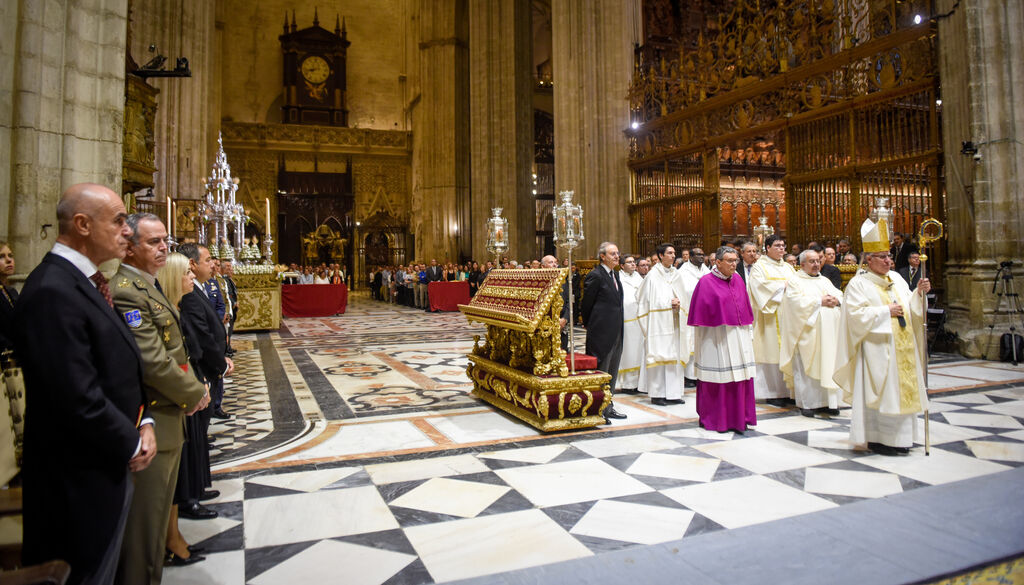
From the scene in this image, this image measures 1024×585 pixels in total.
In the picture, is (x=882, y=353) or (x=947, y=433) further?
(x=947, y=433)

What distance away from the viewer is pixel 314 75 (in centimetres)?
3117

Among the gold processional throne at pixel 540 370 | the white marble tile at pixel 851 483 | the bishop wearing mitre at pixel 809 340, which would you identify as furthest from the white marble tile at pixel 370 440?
the bishop wearing mitre at pixel 809 340

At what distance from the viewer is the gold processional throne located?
16.7 ft

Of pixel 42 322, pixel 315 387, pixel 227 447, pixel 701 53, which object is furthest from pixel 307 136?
pixel 42 322

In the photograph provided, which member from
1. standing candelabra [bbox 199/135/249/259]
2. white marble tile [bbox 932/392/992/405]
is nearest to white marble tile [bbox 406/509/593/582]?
white marble tile [bbox 932/392/992/405]

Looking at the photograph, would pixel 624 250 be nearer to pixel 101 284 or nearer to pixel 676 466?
pixel 676 466

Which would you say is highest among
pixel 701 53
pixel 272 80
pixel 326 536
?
pixel 272 80

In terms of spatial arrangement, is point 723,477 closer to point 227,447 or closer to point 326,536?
point 326,536

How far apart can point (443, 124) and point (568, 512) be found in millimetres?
23714

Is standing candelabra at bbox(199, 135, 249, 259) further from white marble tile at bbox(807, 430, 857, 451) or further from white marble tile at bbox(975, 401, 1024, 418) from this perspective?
white marble tile at bbox(975, 401, 1024, 418)

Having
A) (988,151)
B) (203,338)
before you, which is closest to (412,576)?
(203,338)

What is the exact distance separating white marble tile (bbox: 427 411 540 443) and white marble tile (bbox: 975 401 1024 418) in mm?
4026

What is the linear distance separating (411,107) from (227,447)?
27479 mm

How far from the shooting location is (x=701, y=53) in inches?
546
